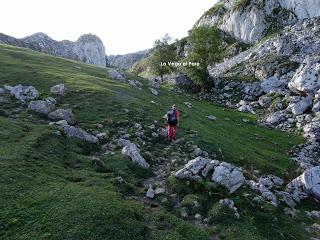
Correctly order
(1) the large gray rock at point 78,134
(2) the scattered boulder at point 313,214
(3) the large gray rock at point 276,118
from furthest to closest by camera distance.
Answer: (3) the large gray rock at point 276,118, (1) the large gray rock at point 78,134, (2) the scattered boulder at point 313,214

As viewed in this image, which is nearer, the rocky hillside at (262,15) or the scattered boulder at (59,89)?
the scattered boulder at (59,89)

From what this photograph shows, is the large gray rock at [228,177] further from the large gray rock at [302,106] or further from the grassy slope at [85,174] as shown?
the large gray rock at [302,106]

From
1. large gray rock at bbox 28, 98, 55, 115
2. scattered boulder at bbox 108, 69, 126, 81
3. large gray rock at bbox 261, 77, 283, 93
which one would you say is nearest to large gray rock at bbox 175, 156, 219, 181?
large gray rock at bbox 28, 98, 55, 115

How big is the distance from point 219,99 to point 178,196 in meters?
52.0

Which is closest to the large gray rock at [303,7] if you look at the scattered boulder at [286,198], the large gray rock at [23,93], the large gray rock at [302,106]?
the large gray rock at [302,106]

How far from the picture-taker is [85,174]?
2361 cm

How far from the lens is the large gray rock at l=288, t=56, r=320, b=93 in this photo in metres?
55.7

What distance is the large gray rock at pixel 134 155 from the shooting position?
89.0 feet

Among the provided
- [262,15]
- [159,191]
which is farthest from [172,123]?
[262,15]

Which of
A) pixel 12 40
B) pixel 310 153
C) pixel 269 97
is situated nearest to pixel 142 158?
pixel 310 153

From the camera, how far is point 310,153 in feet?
130

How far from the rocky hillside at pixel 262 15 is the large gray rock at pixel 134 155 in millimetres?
101331

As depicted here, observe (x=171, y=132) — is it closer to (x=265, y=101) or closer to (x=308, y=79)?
(x=308, y=79)

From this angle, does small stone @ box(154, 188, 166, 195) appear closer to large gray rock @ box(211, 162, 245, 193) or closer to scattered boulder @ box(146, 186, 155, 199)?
scattered boulder @ box(146, 186, 155, 199)
